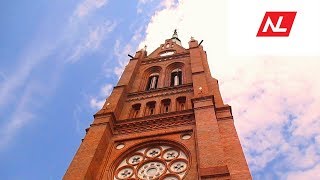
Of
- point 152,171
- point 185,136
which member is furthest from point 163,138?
point 152,171

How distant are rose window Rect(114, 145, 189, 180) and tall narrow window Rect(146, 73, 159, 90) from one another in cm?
918

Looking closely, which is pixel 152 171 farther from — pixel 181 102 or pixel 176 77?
pixel 176 77

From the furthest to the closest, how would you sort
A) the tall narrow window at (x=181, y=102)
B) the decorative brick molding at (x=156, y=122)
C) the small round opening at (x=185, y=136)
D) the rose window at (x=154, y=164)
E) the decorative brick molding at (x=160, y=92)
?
the decorative brick molding at (x=160, y=92), the tall narrow window at (x=181, y=102), the decorative brick molding at (x=156, y=122), the small round opening at (x=185, y=136), the rose window at (x=154, y=164)

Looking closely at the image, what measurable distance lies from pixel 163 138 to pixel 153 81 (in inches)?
391

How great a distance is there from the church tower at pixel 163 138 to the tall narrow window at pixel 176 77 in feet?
5.66

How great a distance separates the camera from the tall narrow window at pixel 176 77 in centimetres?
2725

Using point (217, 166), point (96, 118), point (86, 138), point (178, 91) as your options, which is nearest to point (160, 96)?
point (178, 91)

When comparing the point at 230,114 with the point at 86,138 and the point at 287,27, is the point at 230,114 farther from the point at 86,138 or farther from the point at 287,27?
the point at 86,138

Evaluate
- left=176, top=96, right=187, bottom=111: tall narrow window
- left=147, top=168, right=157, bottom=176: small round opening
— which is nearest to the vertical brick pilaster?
left=147, top=168, right=157, bottom=176: small round opening

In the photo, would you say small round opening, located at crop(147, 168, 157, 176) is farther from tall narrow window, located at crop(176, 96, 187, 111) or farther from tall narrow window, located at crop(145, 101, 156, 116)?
tall narrow window, located at crop(176, 96, 187, 111)

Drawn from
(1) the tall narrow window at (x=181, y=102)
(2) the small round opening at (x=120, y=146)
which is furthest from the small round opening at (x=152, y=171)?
(1) the tall narrow window at (x=181, y=102)

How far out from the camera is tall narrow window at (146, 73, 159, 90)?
27297mm

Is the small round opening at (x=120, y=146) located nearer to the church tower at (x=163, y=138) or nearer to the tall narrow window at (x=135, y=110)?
the church tower at (x=163, y=138)

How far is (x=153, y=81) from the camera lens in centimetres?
2811
